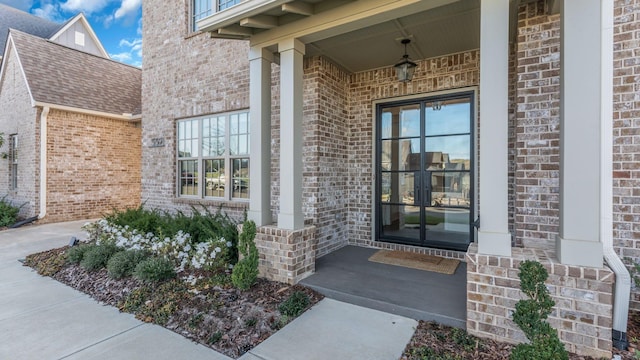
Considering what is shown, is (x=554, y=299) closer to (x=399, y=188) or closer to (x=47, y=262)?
(x=399, y=188)

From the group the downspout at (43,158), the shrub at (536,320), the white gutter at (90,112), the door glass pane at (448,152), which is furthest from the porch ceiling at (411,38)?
the downspout at (43,158)

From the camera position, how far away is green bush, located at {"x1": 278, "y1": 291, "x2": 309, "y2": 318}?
10.2ft

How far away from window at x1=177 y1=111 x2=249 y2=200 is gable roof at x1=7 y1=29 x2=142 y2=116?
478 cm

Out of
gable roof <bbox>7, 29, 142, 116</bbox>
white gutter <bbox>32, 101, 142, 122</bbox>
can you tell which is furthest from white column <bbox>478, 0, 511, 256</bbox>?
gable roof <bbox>7, 29, 142, 116</bbox>

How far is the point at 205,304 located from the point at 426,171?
12.6 feet

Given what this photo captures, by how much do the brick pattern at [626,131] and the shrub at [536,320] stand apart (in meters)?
1.45

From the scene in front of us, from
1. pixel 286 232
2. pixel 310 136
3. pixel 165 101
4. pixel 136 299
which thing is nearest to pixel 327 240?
pixel 286 232

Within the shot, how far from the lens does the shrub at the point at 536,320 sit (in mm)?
1863

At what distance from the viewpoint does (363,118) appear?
539 centimetres

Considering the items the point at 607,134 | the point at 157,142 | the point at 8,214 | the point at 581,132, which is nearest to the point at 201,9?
the point at 157,142

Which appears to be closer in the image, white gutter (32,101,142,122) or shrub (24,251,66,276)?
shrub (24,251,66,276)

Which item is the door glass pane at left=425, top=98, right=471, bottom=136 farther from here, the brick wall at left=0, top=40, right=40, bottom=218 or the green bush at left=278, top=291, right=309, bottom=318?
the brick wall at left=0, top=40, right=40, bottom=218

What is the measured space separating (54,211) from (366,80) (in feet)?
32.3

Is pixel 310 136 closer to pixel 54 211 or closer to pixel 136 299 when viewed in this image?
pixel 136 299
